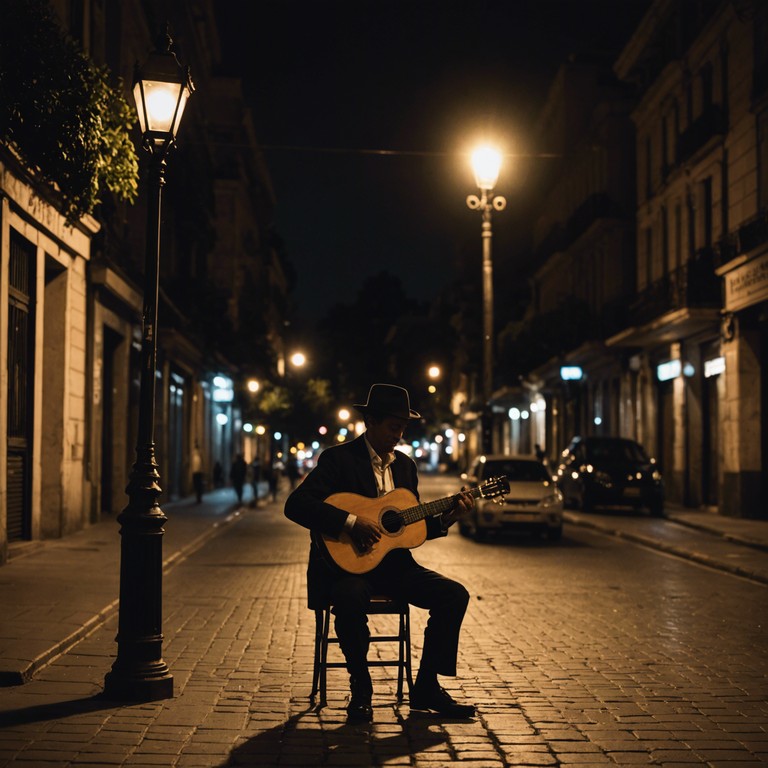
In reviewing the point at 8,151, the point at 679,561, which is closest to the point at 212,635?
the point at 8,151

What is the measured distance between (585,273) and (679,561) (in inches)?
1217

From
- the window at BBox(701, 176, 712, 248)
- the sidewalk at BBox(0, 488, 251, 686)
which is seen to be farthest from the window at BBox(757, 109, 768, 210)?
the sidewalk at BBox(0, 488, 251, 686)

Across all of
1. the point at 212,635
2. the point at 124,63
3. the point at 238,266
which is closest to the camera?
the point at 212,635

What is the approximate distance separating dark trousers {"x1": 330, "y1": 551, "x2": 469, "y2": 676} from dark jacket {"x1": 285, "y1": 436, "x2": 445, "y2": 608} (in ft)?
0.24

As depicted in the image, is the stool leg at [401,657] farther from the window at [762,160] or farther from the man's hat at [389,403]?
the window at [762,160]

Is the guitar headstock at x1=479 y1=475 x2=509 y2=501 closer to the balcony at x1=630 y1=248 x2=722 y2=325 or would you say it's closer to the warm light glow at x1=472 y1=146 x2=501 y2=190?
the balcony at x1=630 y1=248 x2=722 y2=325

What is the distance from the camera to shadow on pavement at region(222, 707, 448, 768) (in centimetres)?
604

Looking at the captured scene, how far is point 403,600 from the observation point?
23.6 feet

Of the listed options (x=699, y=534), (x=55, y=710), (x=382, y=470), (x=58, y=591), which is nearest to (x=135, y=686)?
(x=55, y=710)

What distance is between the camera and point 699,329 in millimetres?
31766

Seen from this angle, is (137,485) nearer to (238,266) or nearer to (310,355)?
(238,266)

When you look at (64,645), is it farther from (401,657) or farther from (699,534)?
(699,534)

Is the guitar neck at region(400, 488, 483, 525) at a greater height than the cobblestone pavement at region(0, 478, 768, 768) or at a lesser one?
greater

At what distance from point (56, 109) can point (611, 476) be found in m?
20.1
